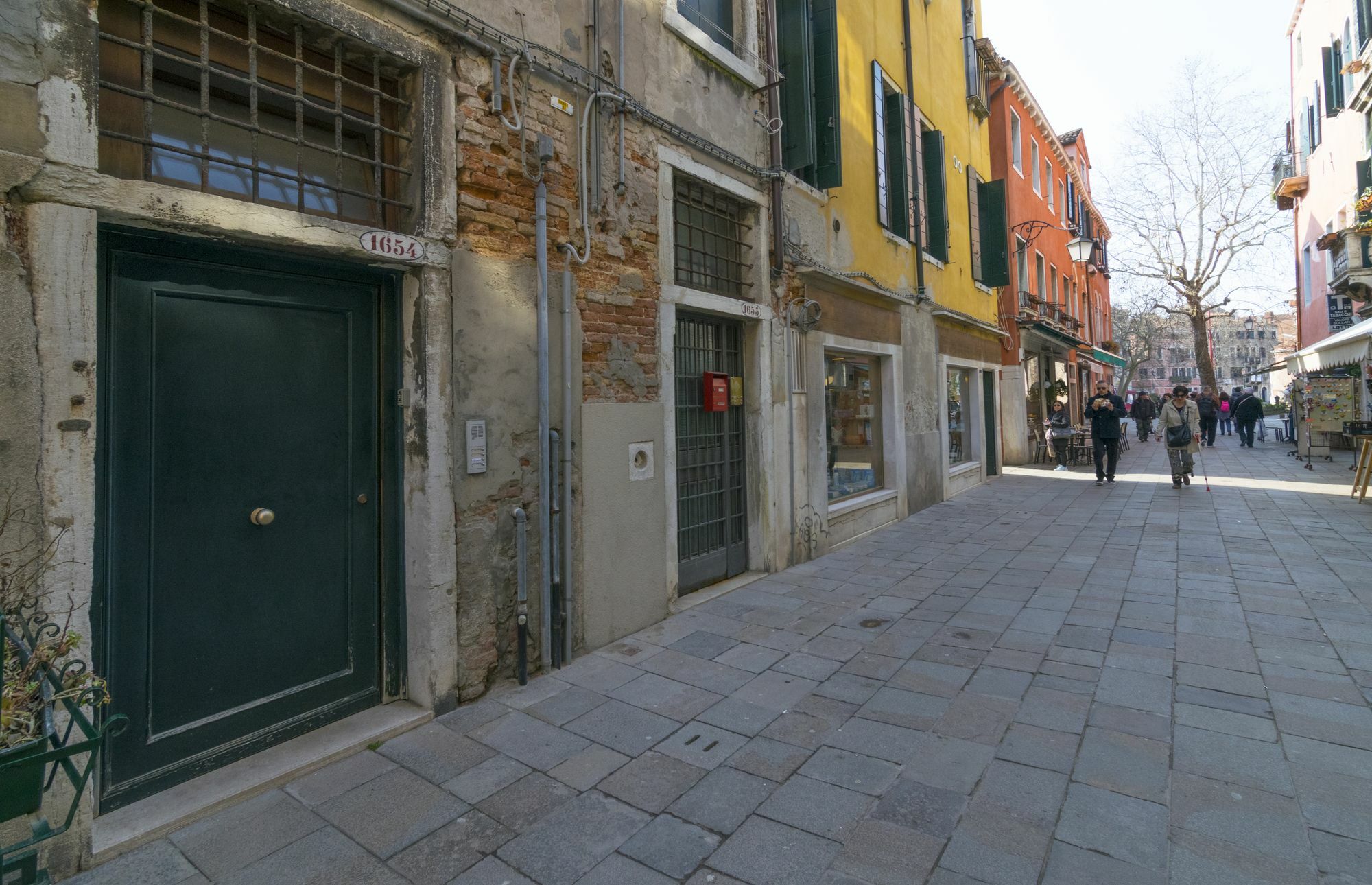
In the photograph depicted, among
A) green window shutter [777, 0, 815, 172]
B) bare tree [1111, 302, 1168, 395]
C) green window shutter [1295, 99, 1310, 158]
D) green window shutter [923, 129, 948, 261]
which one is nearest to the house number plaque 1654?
green window shutter [777, 0, 815, 172]

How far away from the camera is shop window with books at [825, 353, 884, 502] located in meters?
7.85

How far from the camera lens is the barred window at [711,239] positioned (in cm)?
571

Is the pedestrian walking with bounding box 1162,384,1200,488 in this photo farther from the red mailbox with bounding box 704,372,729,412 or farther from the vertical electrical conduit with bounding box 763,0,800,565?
the red mailbox with bounding box 704,372,729,412

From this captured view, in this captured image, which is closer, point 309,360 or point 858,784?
point 858,784

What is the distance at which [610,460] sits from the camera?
4.62m

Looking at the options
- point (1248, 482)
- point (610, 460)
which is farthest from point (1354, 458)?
point (610, 460)

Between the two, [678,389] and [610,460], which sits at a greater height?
[678,389]

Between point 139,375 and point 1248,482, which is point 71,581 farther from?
point 1248,482

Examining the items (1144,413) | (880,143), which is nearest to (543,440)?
(880,143)

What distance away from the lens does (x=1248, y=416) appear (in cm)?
1831

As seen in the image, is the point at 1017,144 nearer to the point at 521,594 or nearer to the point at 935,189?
the point at 935,189

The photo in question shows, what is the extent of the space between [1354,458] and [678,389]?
15.9m

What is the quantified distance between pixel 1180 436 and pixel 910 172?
6.11 meters

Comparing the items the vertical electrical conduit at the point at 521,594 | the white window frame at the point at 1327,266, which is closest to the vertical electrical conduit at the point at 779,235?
the vertical electrical conduit at the point at 521,594
